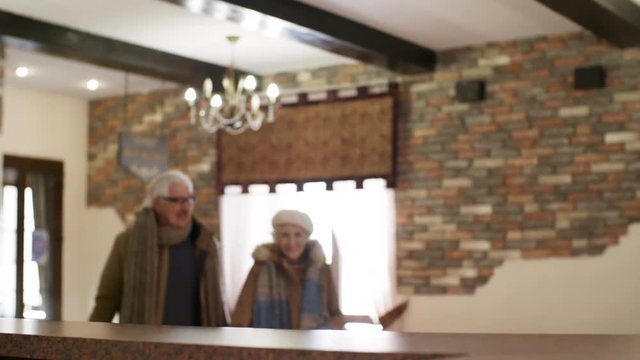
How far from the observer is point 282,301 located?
443cm

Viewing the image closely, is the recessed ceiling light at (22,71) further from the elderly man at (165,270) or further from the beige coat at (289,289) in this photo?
the beige coat at (289,289)

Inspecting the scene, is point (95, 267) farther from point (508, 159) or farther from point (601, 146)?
point (601, 146)

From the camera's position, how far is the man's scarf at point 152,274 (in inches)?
166

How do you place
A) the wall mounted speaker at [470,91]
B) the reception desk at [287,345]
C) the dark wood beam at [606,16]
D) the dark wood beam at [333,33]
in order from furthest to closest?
the wall mounted speaker at [470,91] < the dark wood beam at [333,33] < the dark wood beam at [606,16] < the reception desk at [287,345]

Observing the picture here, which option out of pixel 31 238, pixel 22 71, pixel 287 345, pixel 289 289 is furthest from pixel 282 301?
pixel 31 238

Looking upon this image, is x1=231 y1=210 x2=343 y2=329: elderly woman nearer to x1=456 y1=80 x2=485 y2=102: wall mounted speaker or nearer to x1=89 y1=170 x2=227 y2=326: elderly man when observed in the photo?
x1=89 y1=170 x2=227 y2=326: elderly man

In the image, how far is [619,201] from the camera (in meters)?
6.57

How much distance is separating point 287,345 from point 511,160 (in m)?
5.57

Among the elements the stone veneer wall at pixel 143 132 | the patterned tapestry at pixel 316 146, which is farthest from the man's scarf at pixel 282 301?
the stone veneer wall at pixel 143 132

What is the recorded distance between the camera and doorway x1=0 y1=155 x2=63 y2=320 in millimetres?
8641

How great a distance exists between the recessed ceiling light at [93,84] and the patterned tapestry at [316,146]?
1.20 metres

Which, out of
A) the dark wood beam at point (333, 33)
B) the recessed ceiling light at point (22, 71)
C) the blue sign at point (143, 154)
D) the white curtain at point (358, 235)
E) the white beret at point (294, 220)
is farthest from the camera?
the recessed ceiling light at point (22, 71)

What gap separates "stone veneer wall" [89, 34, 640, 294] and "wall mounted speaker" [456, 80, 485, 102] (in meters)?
0.05

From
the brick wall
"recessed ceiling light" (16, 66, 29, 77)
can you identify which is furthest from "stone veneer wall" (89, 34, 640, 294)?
"recessed ceiling light" (16, 66, 29, 77)
